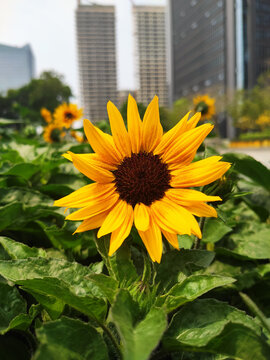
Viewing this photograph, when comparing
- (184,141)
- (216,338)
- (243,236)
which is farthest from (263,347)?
(243,236)

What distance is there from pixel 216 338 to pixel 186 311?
0.08 meters

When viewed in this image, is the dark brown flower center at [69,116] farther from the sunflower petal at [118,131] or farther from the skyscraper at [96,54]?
the skyscraper at [96,54]

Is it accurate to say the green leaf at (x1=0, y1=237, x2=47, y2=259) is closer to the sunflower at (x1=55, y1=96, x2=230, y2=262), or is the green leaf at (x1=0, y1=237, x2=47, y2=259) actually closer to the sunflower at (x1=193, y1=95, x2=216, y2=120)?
the sunflower at (x1=55, y1=96, x2=230, y2=262)

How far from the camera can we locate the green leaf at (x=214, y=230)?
2.66 feet

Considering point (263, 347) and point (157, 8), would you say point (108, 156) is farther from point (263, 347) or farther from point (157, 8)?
point (157, 8)

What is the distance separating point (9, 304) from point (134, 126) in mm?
358

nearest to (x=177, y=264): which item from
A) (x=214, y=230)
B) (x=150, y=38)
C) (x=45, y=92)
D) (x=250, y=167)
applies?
(x=214, y=230)

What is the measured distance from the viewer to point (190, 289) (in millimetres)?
512

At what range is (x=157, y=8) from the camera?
94062mm

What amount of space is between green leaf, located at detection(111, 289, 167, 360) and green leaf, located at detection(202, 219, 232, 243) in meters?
0.38

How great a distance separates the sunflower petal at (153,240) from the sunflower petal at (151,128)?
0.50 feet

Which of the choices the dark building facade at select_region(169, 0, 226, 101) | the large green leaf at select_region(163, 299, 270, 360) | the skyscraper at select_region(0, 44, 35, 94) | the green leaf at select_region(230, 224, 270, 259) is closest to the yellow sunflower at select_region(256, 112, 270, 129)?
the dark building facade at select_region(169, 0, 226, 101)

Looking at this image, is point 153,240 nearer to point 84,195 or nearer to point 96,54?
point 84,195

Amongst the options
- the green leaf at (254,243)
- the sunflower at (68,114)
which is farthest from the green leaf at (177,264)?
the sunflower at (68,114)
